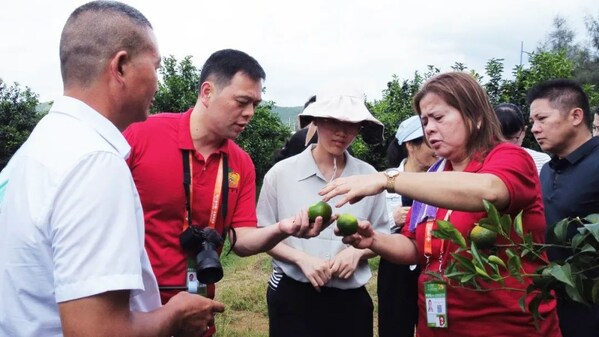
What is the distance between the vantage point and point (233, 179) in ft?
10.1

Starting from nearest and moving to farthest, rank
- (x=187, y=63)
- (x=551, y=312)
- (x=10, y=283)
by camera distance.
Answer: (x=10, y=283)
(x=551, y=312)
(x=187, y=63)

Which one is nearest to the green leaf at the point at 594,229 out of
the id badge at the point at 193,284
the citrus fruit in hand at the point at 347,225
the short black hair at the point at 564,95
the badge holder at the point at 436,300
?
the badge holder at the point at 436,300

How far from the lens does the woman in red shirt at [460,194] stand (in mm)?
2275

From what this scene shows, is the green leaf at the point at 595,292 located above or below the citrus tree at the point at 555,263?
below

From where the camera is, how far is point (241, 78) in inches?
120

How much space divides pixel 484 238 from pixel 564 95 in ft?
9.94

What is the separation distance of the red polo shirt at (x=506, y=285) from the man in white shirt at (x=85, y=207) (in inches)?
48.6

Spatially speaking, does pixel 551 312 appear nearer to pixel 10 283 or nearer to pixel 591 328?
pixel 591 328

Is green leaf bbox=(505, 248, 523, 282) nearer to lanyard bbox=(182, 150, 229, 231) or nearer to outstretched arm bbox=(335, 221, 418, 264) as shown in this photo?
outstretched arm bbox=(335, 221, 418, 264)

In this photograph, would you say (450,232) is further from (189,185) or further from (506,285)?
(189,185)

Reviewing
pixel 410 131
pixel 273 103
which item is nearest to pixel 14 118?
pixel 273 103

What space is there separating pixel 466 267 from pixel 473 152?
40.9 inches

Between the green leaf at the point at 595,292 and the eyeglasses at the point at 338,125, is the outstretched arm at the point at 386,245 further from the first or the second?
the green leaf at the point at 595,292

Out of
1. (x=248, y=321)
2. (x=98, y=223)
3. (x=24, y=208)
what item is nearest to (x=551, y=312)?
(x=98, y=223)
